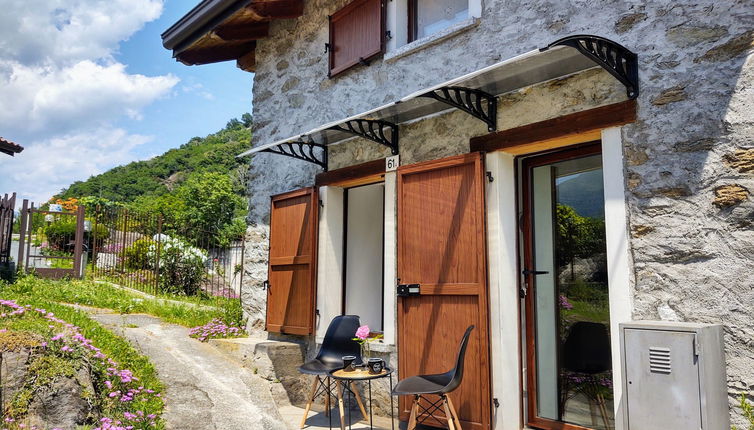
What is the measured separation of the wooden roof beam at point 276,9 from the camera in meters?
6.45

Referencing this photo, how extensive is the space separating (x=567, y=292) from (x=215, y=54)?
5.96 metres

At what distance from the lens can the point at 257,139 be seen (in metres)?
7.17

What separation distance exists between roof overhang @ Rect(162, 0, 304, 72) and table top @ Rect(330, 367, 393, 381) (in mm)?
4153

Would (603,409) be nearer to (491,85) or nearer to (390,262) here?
(390,262)

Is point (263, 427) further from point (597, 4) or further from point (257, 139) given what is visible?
point (597, 4)

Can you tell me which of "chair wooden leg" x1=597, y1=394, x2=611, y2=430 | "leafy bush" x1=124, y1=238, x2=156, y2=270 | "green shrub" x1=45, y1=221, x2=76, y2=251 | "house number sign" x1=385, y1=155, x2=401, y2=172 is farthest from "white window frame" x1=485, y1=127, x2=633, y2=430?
"green shrub" x1=45, y1=221, x2=76, y2=251

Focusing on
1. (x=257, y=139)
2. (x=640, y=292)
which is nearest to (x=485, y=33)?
(x=640, y=292)

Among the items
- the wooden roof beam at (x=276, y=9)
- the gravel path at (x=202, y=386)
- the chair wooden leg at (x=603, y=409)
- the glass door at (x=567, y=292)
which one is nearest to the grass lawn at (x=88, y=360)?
the gravel path at (x=202, y=386)

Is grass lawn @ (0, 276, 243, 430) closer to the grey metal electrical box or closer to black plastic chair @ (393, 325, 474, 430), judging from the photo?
black plastic chair @ (393, 325, 474, 430)

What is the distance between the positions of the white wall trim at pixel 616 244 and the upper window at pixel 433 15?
205 centimetres

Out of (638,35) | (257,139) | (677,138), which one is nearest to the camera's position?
(677,138)

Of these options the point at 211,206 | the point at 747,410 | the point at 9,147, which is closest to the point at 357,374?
the point at 747,410

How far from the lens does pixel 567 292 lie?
4.20 metres

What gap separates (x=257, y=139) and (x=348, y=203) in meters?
1.65
